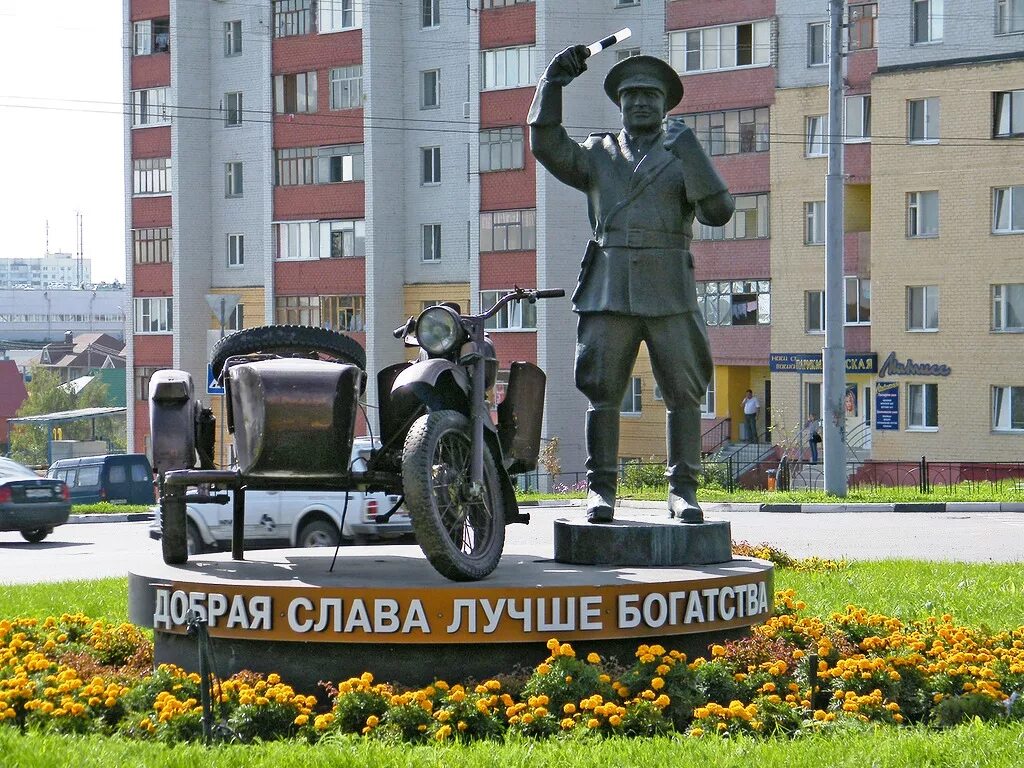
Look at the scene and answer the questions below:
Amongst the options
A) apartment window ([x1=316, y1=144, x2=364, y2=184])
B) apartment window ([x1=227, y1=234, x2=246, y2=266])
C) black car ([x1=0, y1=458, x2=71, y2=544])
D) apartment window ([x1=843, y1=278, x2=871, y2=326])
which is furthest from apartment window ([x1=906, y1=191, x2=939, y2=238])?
black car ([x1=0, y1=458, x2=71, y2=544])

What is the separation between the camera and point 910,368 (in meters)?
41.2

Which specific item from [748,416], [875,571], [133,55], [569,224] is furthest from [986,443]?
[133,55]

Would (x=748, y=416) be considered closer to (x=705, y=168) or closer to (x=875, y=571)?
(x=875, y=571)

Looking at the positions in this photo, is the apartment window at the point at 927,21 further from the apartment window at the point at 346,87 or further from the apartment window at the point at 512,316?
the apartment window at the point at 346,87

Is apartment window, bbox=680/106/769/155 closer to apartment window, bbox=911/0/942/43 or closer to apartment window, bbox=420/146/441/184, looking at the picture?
apartment window, bbox=911/0/942/43

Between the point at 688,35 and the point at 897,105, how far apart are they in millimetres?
6392

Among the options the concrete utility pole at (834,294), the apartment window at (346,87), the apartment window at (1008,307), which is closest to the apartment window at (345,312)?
the apartment window at (346,87)

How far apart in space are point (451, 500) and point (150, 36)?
2004 inches

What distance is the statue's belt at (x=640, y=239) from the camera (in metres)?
9.34

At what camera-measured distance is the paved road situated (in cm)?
1827

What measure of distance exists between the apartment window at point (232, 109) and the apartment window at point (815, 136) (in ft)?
66.3

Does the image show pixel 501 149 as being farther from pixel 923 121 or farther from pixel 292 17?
pixel 923 121

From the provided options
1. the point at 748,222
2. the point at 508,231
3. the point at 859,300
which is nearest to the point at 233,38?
the point at 508,231

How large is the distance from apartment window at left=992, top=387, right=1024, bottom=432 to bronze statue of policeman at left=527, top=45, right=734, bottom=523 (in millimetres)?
31741
